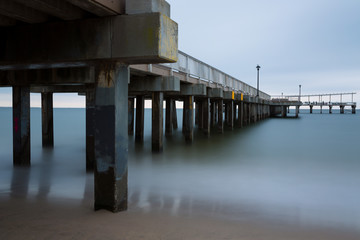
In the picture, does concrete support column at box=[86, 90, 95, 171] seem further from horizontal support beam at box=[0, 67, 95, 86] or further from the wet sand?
the wet sand

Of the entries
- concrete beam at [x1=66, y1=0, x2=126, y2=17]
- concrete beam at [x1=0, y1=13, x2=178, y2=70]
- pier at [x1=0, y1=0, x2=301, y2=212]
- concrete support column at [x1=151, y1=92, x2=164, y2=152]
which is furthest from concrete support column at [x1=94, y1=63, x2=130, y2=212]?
concrete support column at [x1=151, y1=92, x2=164, y2=152]

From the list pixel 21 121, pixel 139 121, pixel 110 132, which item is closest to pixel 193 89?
pixel 139 121

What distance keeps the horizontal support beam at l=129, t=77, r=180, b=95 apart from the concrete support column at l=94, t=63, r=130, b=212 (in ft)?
26.0

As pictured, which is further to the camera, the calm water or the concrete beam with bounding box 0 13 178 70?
the calm water

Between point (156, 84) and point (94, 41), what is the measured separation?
8.56 meters

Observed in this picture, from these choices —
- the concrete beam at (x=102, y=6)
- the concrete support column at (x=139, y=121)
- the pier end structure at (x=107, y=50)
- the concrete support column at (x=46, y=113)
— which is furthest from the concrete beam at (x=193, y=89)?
the concrete beam at (x=102, y=6)

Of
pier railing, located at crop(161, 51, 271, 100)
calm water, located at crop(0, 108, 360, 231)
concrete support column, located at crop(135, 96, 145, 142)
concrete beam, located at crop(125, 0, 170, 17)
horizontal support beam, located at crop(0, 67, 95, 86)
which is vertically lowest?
calm water, located at crop(0, 108, 360, 231)

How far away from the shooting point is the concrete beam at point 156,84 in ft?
45.1

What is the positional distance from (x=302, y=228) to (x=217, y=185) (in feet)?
11.8

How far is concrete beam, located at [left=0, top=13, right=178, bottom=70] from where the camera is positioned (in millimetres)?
5219

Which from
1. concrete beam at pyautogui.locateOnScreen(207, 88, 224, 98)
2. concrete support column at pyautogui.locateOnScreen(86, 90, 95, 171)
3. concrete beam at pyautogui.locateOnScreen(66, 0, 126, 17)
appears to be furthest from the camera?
concrete beam at pyautogui.locateOnScreen(207, 88, 224, 98)

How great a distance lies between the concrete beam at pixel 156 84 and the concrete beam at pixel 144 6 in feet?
27.1

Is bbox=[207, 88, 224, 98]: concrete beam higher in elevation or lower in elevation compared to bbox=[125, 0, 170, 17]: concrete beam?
lower

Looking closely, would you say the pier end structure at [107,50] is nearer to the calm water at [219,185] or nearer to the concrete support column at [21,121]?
the calm water at [219,185]
